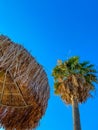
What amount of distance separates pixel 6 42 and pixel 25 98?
2.51 m

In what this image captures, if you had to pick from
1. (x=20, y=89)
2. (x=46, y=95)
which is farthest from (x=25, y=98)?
(x=46, y=95)

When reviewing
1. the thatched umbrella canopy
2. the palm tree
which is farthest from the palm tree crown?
the thatched umbrella canopy

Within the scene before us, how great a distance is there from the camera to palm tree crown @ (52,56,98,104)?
25.4 m

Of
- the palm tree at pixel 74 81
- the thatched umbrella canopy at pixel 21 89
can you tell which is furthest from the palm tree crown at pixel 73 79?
the thatched umbrella canopy at pixel 21 89

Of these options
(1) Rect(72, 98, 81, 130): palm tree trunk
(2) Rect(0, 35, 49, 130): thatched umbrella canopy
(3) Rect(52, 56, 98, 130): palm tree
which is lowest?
(2) Rect(0, 35, 49, 130): thatched umbrella canopy

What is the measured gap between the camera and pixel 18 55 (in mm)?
7207

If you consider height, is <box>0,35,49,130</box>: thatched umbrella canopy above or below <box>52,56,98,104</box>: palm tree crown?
below

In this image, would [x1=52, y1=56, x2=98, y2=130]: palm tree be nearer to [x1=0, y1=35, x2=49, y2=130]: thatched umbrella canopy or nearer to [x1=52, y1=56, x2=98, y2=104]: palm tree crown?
[x1=52, y1=56, x2=98, y2=104]: palm tree crown

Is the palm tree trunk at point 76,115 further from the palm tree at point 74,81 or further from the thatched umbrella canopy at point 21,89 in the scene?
the thatched umbrella canopy at point 21,89

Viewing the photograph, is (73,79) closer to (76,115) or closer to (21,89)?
(76,115)

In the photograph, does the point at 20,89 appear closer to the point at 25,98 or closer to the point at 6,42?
the point at 25,98

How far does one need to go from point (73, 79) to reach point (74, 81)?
0.97 feet

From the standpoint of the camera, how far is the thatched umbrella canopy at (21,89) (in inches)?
280

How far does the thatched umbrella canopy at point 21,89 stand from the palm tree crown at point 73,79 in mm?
15847
